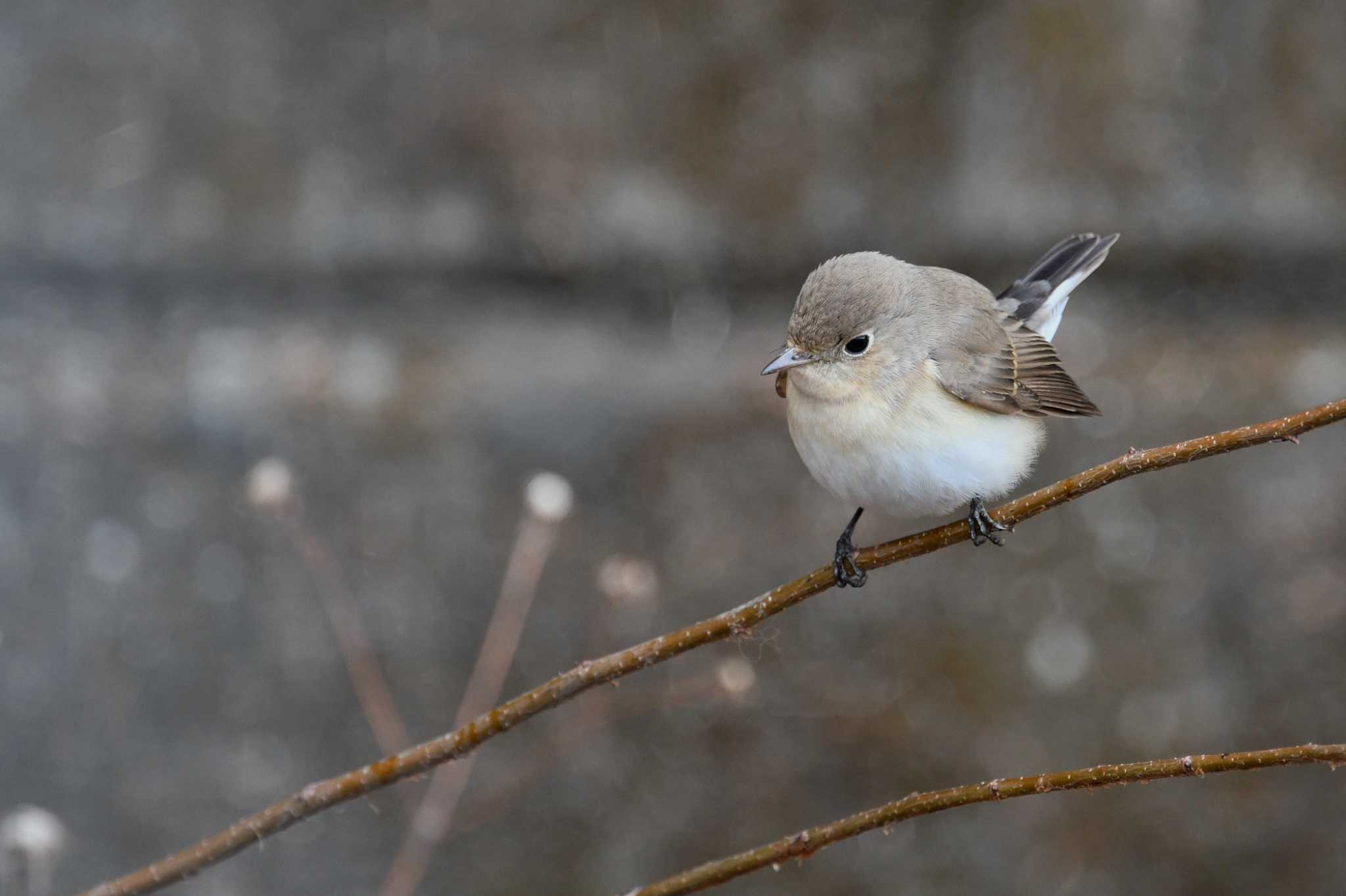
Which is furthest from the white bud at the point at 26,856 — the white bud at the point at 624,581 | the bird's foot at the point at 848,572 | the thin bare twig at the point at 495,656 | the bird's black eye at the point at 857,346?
the bird's black eye at the point at 857,346

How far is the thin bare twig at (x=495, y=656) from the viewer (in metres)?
1.78

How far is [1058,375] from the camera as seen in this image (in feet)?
6.24

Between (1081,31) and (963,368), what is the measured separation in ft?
3.46

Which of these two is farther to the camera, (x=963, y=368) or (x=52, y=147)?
(x=52, y=147)

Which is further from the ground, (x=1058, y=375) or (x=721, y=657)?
(x=721, y=657)

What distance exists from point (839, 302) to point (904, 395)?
18cm

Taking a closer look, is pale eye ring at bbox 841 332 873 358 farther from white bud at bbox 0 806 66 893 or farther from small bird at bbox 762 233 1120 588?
white bud at bbox 0 806 66 893

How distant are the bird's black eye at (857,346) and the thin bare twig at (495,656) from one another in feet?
1.48

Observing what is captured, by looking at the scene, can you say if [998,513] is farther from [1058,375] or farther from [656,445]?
[656,445]

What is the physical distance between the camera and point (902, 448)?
1680mm

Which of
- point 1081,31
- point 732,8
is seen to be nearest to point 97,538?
point 732,8

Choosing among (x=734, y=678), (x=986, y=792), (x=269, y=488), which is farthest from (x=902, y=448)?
(x=269, y=488)

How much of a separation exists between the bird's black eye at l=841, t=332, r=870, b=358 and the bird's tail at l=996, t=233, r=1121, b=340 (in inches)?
17.2

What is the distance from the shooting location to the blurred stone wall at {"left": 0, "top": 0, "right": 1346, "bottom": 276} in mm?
2459
